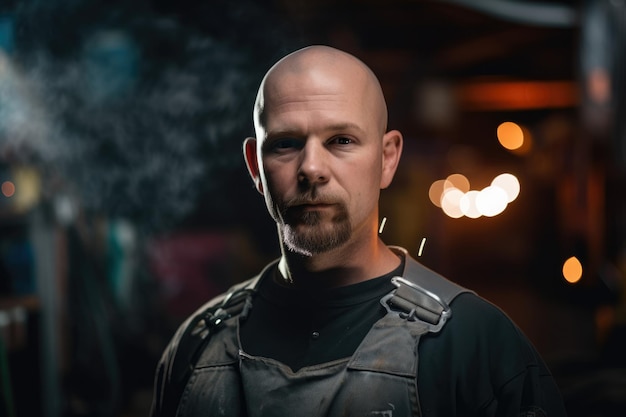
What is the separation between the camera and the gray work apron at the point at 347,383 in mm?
1319

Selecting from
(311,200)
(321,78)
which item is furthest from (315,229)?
(321,78)

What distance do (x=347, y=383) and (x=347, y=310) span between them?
0.16 meters

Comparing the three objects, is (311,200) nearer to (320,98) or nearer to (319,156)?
(319,156)

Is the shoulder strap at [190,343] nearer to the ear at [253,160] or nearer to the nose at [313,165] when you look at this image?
the ear at [253,160]

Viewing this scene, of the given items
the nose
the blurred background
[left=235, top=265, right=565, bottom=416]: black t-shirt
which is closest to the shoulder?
[left=235, top=265, right=565, bottom=416]: black t-shirt

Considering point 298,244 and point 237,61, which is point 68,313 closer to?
point 237,61

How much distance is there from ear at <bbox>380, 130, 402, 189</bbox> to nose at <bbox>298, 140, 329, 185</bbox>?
0.52 ft

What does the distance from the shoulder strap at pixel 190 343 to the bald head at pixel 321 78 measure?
0.42m

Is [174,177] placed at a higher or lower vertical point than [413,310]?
higher

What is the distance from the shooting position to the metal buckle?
136 centimetres

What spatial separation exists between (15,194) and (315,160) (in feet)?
7.80

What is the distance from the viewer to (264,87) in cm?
139

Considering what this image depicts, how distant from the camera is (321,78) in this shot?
133 cm

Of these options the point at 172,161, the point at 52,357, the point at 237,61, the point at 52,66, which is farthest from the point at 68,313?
the point at 237,61
